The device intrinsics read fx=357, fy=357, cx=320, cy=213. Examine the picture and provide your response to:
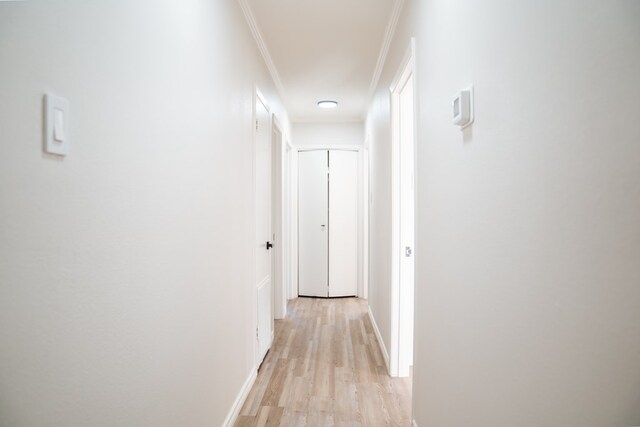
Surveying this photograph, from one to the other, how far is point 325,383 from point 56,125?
243cm

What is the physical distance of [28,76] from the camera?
0.69 m

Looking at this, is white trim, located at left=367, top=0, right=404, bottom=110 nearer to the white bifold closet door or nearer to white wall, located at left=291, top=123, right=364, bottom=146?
white wall, located at left=291, top=123, right=364, bottom=146

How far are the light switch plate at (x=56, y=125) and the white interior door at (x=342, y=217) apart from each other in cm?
450

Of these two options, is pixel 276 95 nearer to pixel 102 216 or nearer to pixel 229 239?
pixel 229 239

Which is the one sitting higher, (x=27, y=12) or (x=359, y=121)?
(x=359, y=121)

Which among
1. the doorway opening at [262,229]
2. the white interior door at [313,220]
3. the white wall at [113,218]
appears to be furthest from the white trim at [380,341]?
the white wall at [113,218]

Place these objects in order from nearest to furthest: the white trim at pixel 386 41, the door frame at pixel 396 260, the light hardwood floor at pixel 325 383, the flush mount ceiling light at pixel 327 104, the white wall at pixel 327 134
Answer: the light hardwood floor at pixel 325 383, the white trim at pixel 386 41, the door frame at pixel 396 260, the flush mount ceiling light at pixel 327 104, the white wall at pixel 327 134

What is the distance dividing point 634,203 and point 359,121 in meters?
4.96

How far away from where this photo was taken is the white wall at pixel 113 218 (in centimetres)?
68

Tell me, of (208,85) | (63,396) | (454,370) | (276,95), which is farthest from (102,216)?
(276,95)

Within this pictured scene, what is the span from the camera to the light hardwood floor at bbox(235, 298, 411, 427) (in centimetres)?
218

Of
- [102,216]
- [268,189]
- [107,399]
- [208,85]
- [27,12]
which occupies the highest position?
[208,85]

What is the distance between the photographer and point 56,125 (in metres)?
0.75

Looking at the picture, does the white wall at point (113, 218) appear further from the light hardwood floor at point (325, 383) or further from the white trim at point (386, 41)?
the white trim at point (386, 41)
